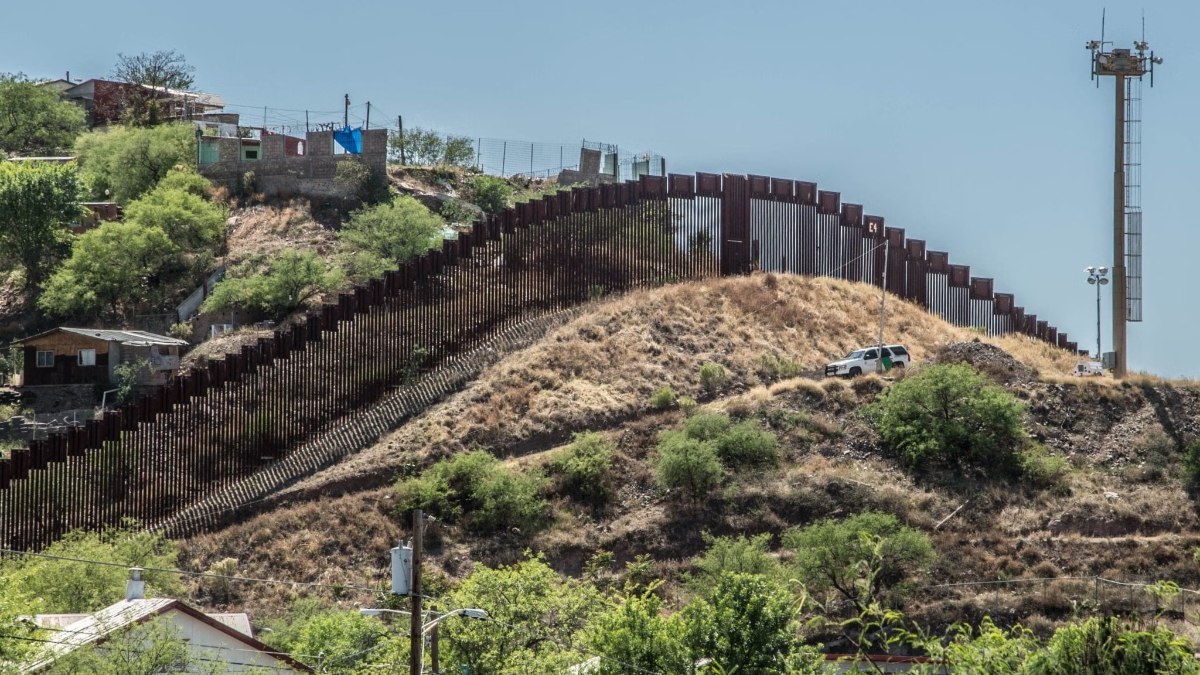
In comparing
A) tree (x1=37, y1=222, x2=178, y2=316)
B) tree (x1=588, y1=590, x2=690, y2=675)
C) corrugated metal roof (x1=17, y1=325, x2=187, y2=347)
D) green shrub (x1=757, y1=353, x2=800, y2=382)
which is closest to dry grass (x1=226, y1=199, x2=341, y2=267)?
tree (x1=37, y1=222, x2=178, y2=316)

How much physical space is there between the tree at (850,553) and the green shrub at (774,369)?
1161 cm

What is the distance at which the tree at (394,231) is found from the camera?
252 ft

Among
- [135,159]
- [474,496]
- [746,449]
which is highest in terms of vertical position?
[135,159]

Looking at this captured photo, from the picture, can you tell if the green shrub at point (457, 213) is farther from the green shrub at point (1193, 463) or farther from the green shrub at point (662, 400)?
the green shrub at point (1193, 463)

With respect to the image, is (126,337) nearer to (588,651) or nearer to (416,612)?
(588,651)

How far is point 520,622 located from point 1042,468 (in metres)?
19.8

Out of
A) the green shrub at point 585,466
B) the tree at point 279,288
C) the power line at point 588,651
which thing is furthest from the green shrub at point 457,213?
the power line at point 588,651

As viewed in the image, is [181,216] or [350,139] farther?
[350,139]

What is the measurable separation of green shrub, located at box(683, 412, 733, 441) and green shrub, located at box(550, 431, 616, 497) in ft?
7.71

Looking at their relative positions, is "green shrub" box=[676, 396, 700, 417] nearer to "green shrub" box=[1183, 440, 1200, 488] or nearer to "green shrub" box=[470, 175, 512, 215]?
"green shrub" box=[1183, 440, 1200, 488]

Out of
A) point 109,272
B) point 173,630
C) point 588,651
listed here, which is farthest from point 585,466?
point 109,272

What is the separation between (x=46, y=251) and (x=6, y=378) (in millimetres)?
10668

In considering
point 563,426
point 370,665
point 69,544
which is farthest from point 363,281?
point 370,665

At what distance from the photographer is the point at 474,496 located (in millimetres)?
53750
